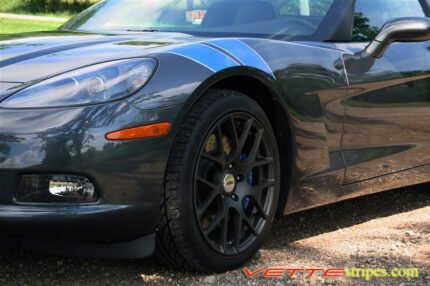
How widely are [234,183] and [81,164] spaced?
760 mm

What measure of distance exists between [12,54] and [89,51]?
341mm

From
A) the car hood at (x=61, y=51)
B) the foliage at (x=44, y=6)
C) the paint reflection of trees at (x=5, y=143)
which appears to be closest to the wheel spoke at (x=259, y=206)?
the car hood at (x=61, y=51)

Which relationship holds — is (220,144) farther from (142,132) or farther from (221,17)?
(221,17)

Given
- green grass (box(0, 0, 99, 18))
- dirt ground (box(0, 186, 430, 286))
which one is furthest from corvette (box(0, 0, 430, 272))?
green grass (box(0, 0, 99, 18))

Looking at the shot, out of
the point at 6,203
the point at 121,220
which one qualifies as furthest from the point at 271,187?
the point at 6,203

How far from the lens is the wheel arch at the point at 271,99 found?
2.86m

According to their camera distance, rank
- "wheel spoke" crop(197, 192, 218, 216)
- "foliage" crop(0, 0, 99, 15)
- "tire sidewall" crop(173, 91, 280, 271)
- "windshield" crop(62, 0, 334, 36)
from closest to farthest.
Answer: "tire sidewall" crop(173, 91, 280, 271)
"wheel spoke" crop(197, 192, 218, 216)
"windshield" crop(62, 0, 334, 36)
"foliage" crop(0, 0, 99, 15)

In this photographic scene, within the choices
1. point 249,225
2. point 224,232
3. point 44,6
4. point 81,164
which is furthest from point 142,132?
point 44,6

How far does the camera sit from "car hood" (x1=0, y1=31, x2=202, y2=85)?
2656mm

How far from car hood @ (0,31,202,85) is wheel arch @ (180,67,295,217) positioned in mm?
275

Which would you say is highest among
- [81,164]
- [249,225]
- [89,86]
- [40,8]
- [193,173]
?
[89,86]

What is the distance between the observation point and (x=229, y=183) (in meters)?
2.86

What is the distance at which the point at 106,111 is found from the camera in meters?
2.41

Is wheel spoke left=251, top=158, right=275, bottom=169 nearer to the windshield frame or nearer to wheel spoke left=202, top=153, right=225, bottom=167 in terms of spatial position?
wheel spoke left=202, top=153, right=225, bottom=167
